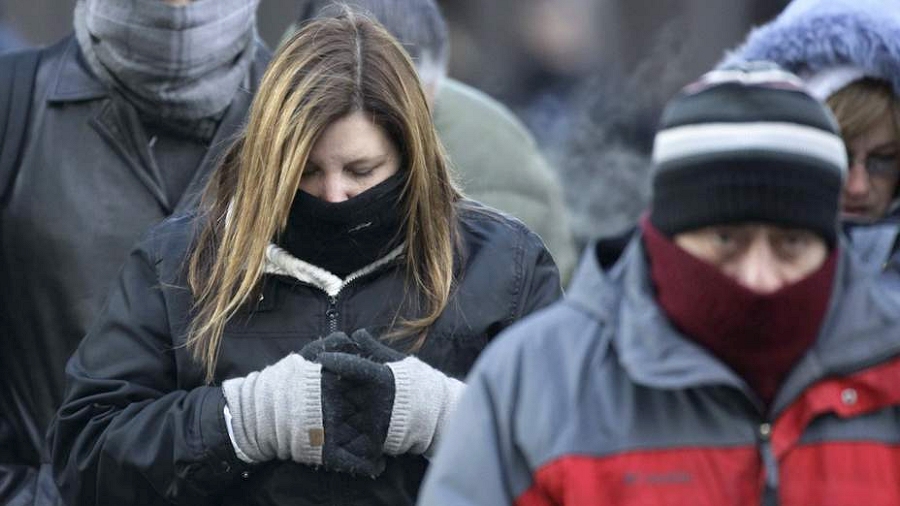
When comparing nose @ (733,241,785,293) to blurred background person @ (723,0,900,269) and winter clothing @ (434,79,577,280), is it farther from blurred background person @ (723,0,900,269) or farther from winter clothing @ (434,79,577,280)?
winter clothing @ (434,79,577,280)

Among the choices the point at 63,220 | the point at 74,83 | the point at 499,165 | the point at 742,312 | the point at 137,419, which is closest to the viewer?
the point at 742,312

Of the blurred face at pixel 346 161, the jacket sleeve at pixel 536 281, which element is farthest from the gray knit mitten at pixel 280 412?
the jacket sleeve at pixel 536 281

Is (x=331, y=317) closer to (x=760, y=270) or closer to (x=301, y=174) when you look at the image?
(x=301, y=174)

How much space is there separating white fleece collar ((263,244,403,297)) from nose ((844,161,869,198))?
0.92m

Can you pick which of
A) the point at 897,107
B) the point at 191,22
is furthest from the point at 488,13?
the point at 897,107

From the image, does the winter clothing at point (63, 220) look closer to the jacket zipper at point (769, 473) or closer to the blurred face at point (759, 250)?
the blurred face at point (759, 250)

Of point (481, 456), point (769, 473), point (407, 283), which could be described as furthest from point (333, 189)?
point (769, 473)

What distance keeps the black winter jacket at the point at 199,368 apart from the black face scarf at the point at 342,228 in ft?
0.16

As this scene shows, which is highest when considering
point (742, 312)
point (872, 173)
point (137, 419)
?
point (742, 312)

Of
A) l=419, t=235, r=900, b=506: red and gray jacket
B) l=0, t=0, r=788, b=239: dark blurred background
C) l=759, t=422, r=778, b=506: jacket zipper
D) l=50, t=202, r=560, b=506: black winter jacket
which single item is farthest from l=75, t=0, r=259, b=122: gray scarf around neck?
l=0, t=0, r=788, b=239: dark blurred background

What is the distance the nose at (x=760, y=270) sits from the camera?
119 inches

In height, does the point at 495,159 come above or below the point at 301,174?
below

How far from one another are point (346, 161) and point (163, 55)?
1000 mm

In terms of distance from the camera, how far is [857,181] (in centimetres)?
404
